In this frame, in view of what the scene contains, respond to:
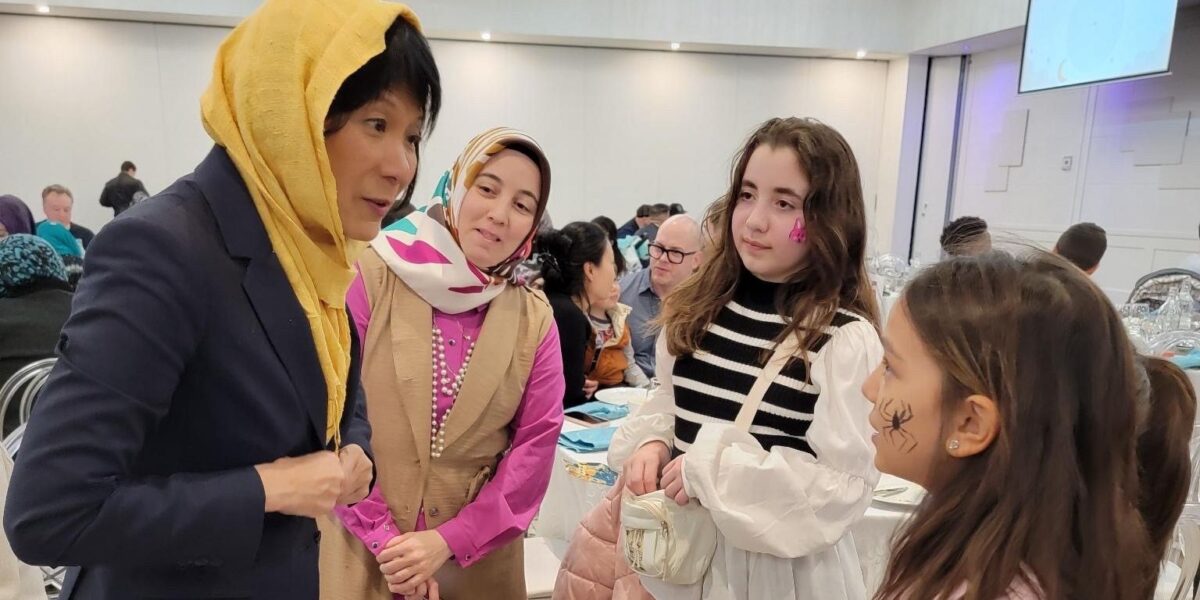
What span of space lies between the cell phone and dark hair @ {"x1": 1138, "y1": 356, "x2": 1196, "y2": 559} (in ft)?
5.69

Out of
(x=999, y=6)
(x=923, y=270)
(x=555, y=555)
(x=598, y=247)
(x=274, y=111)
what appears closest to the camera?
(x=274, y=111)

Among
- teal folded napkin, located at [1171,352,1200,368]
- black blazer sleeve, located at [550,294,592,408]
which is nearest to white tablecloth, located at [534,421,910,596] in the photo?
black blazer sleeve, located at [550,294,592,408]

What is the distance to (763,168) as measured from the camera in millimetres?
1276

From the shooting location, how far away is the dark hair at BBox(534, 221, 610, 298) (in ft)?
9.21

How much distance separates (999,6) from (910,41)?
1475mm

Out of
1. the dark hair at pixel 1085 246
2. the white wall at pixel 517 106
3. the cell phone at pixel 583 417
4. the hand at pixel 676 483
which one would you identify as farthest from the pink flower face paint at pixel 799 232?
the white wall at pixel 517 106

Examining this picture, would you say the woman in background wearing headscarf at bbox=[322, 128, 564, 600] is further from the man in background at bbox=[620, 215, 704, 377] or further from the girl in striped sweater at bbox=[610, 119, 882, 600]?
the man in background at bbox=[620, 215, 704, 377]

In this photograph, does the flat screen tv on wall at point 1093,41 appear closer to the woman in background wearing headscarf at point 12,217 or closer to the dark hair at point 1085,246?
the dark hair at point 1085,246

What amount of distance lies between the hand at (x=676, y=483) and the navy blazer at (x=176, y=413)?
0.60 m

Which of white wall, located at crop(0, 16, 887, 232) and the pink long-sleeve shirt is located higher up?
white wall, located at crop(0, 16, 887, 232)

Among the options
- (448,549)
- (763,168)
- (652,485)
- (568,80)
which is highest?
(568,80)

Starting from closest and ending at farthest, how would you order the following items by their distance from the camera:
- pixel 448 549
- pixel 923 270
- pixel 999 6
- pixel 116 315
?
1. pixel 116 315
2. pixel 923 270
3. pixel 448 549
4. pixel 999 6

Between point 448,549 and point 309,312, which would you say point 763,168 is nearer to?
point 309,312

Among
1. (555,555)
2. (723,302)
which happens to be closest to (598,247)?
(555,555)
